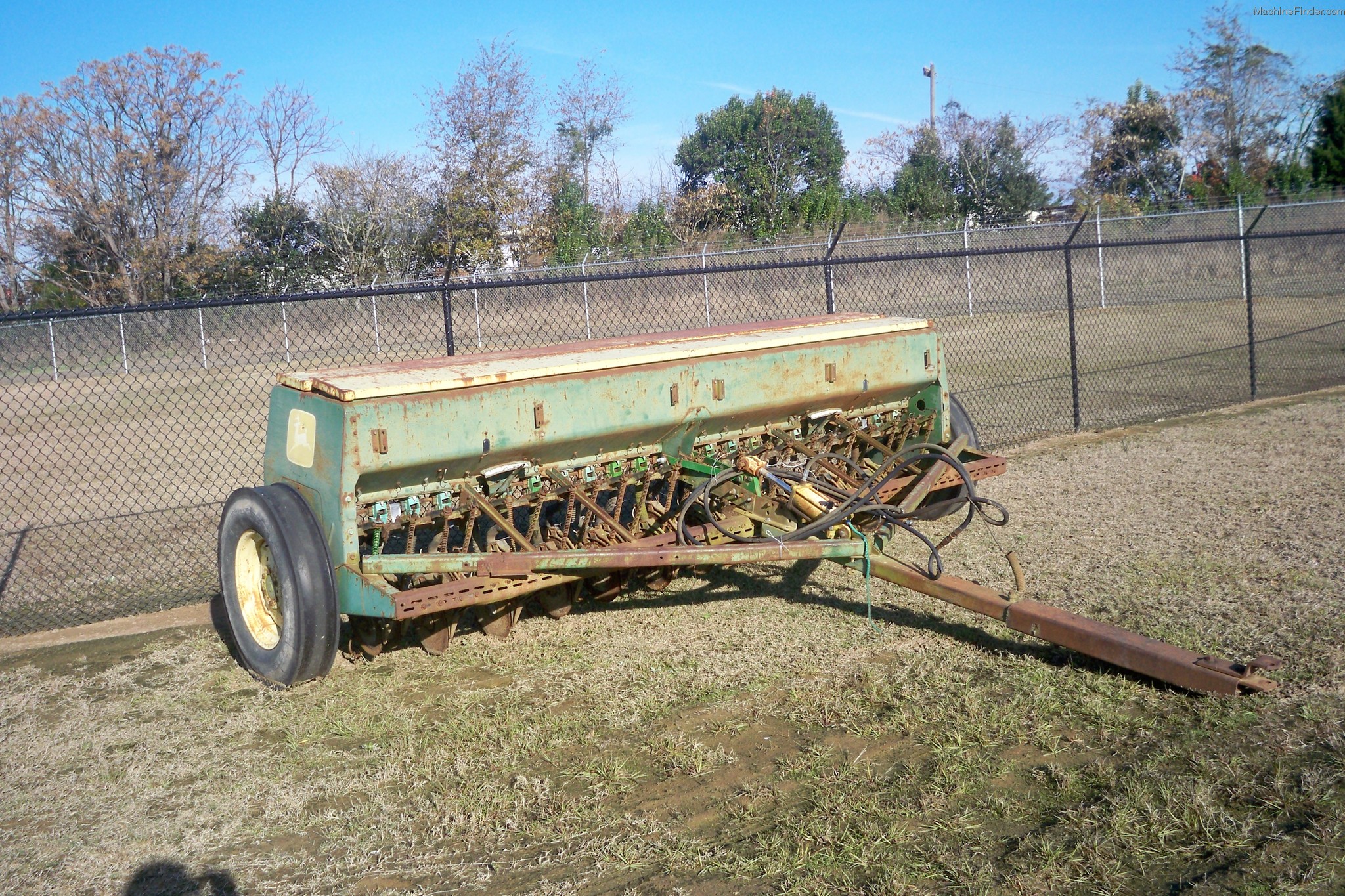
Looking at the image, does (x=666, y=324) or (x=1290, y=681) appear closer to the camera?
(x=1290, y=681)

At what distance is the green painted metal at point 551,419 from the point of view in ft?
14.1

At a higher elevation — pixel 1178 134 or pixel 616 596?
pixel 1178 134

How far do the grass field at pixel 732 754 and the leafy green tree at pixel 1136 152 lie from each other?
3455cm

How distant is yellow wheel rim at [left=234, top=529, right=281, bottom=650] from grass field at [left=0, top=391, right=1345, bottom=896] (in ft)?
0.86

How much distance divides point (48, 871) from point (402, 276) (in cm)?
2520

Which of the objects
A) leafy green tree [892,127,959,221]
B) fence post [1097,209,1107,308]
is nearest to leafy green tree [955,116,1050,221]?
leafy green tree [892,127,959,221]

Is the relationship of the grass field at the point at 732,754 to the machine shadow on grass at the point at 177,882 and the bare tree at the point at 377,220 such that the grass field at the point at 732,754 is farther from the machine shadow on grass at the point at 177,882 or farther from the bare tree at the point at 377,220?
the bare tree at the point at 377,220

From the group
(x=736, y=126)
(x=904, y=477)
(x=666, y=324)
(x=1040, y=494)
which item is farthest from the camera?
(x=736, y=126)

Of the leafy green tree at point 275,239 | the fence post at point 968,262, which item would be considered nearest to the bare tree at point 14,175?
the leafy green tree at point 275,239

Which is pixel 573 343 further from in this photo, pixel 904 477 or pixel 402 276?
pixel 402 276

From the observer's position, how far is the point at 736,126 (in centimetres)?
3844

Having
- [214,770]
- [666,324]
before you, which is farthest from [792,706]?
[666,324]

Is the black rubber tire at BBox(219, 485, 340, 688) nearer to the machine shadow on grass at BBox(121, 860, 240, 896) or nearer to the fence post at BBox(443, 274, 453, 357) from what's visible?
the machine shadow on grass at BBox(121, 860, 240, 896)

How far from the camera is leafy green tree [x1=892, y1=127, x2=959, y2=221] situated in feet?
105
